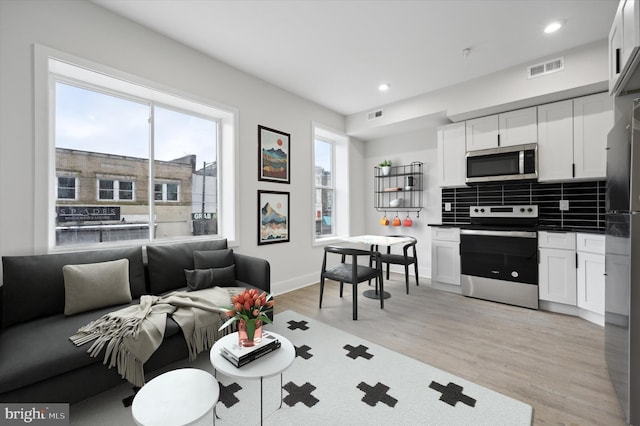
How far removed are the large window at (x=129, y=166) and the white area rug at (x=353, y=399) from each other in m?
1.51

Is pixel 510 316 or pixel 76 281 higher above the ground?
pixel 76 281

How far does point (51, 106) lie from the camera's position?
2385 millimetres

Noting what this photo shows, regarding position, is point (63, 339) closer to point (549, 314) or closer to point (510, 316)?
point (510, 316)

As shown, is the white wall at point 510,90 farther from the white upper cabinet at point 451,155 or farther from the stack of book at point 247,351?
the stack of book at point 247,351

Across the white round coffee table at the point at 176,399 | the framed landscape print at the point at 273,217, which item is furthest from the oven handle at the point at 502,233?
the white round coffee table at the point at 176,399

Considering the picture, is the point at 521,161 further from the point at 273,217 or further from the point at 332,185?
the point at 273,217

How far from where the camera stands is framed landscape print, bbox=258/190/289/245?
373 centimetres

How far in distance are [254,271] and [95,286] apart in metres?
1.23

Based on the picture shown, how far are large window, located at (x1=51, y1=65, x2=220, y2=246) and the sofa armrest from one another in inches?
30.8

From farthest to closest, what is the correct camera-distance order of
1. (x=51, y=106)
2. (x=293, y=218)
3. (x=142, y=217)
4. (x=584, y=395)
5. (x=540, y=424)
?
1. (x=293, y=218)
2. (x=142, y=217)
3. (x=51, y=106)
4. (x=584, y=395)
5. (x=540, y=424)

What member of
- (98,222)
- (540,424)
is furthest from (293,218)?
(540,424)

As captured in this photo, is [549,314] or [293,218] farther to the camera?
[293,218]

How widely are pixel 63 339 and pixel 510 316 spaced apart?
394 centimetres

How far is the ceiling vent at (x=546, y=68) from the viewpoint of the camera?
3.07 m
